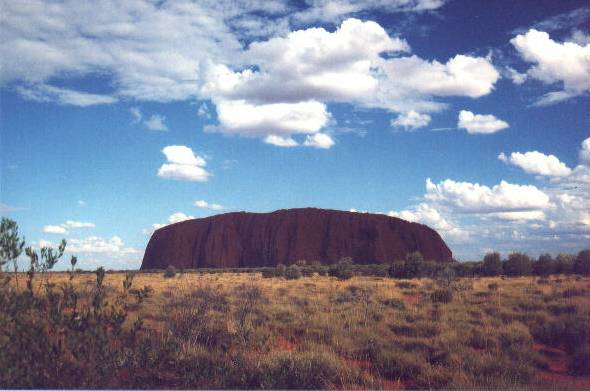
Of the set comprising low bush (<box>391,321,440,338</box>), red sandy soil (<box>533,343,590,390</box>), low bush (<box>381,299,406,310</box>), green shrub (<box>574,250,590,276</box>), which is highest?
green shrub (<box>574,250,590,276</box>)

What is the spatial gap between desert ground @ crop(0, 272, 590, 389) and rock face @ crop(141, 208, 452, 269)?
188ft

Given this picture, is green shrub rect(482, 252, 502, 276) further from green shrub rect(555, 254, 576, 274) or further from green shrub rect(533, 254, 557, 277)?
green shrub rect(555, 254, 576, 274)

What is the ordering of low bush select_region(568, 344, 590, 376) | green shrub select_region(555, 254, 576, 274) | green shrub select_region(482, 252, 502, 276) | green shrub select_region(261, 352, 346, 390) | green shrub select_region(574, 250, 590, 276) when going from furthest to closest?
1. green shrub select_region(482, 252, 502, 276)
2. green shrub select_region(555, 254, 576, 274)
3. green shrub select_region(574, 250, 590, 276)
4. low bush select_region(568, 344, 590, 376)
5. green shrub select_region(261, 352, 346, 390)

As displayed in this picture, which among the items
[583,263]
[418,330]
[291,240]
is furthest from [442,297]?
[291,240]

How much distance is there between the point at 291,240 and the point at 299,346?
6343 centimetres

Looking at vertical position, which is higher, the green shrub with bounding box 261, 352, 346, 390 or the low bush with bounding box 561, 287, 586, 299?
the low bush with bounding box 561, 287, 586, 299

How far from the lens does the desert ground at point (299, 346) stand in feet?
16.0

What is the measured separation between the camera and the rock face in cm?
6869

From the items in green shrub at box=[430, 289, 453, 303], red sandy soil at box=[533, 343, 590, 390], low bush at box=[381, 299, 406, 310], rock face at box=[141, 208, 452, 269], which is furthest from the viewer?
rock face at box=[141, 208, 452, 269]

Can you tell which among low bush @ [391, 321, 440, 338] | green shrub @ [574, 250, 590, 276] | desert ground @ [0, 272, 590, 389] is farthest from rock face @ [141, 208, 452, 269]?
low bush @ [391, 321, 440, 338]

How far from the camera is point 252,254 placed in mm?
71938

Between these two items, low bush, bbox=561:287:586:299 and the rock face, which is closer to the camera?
low bush, bbox=561:287:586:299

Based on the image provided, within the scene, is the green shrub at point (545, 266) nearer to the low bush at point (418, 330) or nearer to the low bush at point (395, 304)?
the low bush at point (395, 304)

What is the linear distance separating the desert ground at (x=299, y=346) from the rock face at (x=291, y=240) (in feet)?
188
